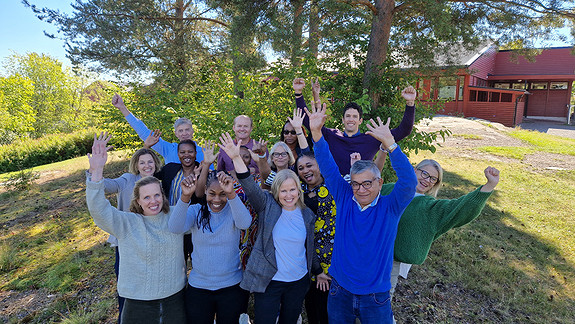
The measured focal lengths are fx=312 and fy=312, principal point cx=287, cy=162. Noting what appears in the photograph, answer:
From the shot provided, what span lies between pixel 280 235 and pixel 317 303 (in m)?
0.85

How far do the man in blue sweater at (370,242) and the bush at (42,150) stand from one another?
20.3 m

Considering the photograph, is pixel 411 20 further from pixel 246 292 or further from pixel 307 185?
pixel 246 292

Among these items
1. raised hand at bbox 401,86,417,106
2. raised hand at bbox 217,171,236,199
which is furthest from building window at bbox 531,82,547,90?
raised hand at bbox 217,171,236,199

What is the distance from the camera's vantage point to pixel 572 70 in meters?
27.2

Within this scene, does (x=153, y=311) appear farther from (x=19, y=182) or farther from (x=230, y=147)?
(x=19, y=182)

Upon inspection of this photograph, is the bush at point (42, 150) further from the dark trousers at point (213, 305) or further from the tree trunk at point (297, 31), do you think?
the dark trousers at point (213, 305)

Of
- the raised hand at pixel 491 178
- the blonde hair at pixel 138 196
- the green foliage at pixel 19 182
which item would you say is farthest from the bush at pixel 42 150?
the raised hand at pixel 491 178

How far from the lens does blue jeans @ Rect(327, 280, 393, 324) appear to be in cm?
228

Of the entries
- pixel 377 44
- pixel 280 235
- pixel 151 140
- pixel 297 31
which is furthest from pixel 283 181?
Answer: pixel 297 31

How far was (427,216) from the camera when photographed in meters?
2.39

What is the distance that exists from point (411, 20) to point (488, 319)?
621 centimetres

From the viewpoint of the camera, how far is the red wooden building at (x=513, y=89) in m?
24.1

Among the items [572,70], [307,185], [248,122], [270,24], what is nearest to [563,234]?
[307,185]

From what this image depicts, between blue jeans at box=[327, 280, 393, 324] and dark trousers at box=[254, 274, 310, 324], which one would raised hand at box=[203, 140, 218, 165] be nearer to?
dark trousers at box=[254, 274, 310, 324]
